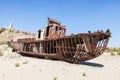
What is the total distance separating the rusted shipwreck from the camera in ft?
68.0

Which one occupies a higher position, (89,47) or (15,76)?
(89,47)

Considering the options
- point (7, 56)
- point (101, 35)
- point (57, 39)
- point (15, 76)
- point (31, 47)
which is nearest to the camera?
point (15, 76)

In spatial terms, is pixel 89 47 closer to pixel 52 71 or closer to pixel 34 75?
pixel 52 71

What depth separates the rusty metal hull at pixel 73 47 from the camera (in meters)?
20.7

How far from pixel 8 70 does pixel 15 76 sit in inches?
86.4

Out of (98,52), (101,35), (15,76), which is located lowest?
(15,76)

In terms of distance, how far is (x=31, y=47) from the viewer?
2741 centimetres

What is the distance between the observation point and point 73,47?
72.8 ft

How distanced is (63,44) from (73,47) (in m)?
1.13

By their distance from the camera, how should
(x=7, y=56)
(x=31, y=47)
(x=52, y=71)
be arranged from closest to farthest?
1. (x=52, y=71)
2. (x=7, y=56)
3. (x=31, y=47)

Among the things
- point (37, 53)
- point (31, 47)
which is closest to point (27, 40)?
point (31, 47)

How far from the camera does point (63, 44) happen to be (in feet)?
74.7

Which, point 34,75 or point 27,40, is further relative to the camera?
point 27,40

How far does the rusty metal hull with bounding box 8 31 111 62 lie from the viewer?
20.7 m
